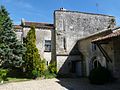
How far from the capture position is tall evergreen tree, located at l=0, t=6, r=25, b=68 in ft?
81.8

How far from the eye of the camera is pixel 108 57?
2188 cm

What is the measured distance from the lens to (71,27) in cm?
3027

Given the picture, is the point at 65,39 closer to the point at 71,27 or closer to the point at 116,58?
the point at 71,27

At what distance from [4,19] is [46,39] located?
6.45 metres

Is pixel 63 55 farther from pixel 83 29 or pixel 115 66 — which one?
pixel 115 66

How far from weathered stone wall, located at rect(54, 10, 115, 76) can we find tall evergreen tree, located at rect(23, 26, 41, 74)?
338cm

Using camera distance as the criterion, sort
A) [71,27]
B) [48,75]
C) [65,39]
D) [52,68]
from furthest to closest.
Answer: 1. [71,27]
2. [65,39]
3. [52,68]
4. [48,75]

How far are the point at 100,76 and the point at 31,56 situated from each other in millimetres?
9338

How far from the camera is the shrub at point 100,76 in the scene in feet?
67.1

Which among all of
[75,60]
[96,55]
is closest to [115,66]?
[96,55]

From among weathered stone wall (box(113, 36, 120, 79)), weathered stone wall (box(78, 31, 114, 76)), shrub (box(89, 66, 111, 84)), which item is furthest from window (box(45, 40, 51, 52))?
weathered stone wall (box(113, 36, 120, 79))

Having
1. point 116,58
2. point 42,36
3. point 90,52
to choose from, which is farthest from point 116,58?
point 42,36

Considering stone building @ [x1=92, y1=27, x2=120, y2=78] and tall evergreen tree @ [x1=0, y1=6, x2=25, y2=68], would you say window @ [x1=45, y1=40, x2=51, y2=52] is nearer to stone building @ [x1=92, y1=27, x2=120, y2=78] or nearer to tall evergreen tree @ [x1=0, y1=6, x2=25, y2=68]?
tall evergreen tree @ [x1=0, y1=6, x2=25, y2=68]

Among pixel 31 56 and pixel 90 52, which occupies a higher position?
pixel 90 52
